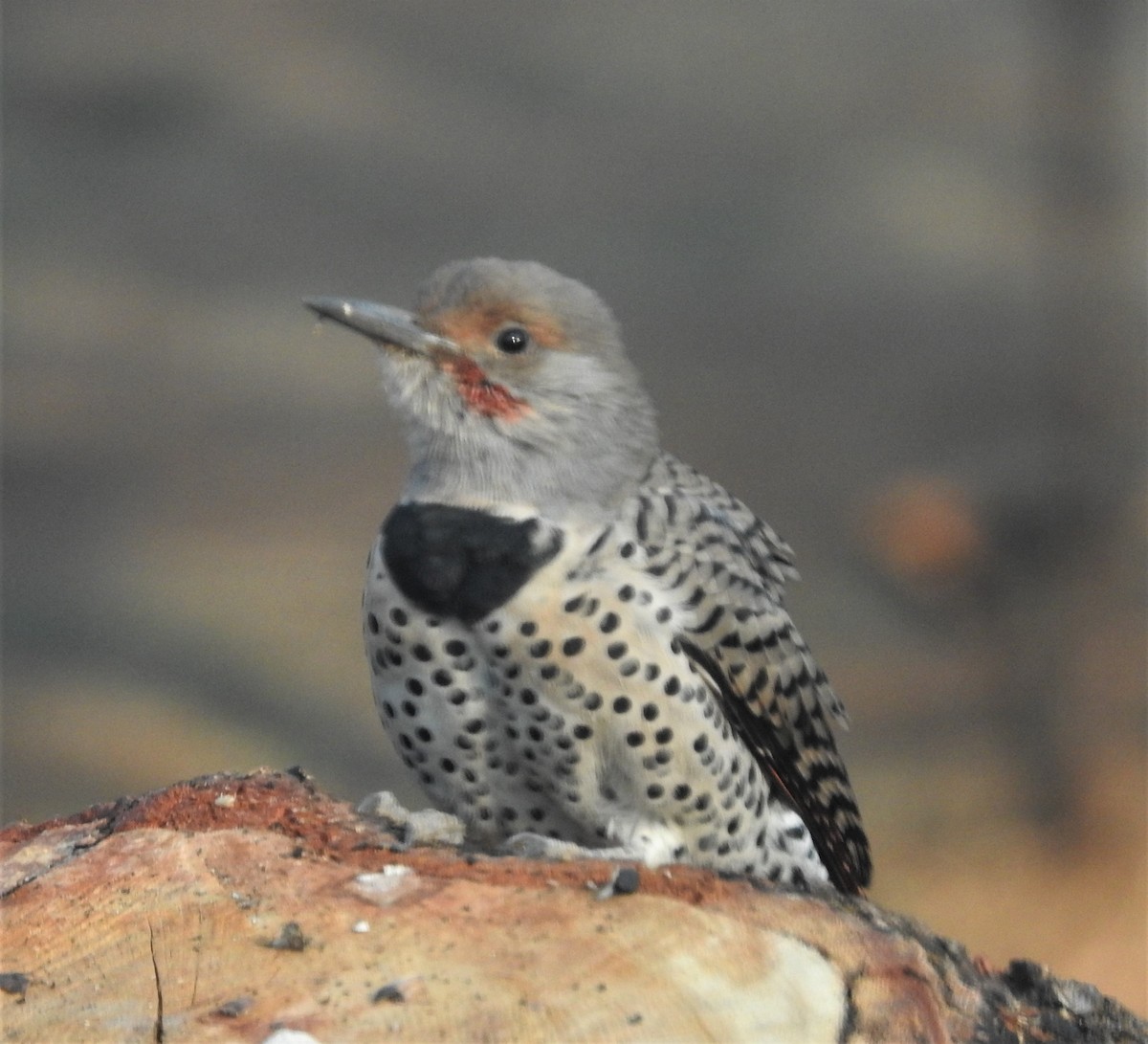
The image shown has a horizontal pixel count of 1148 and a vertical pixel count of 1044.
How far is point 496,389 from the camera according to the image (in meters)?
2.15

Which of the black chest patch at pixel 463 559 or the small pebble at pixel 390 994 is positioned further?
the black chest patch at pixel 463 559

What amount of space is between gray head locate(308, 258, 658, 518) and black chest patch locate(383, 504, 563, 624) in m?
0.05

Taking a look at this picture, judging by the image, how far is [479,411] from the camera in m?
2.14

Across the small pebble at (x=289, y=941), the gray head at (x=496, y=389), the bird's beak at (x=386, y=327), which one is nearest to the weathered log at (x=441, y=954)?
the small pebble at (x=289, y=941)

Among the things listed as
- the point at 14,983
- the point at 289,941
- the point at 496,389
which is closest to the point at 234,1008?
the point at 289,941

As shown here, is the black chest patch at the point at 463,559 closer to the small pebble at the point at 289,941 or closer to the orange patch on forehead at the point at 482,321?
the orange patch on forehead at the point at 482,321

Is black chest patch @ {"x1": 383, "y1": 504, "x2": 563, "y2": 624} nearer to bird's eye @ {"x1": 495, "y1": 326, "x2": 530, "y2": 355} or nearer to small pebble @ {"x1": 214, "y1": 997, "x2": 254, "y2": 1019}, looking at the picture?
bird's eye @ {"x1": 495, "y1": 326, "x2": 530, "y2": 355}

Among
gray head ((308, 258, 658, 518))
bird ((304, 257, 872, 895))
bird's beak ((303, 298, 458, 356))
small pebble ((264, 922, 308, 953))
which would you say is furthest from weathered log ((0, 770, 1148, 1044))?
bird's beak ((303, 298, 458, 356))

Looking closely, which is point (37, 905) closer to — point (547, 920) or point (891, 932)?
point (547, 920)

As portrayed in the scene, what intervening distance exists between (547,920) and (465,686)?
0.47 meters

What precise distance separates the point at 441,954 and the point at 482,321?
89 centimetres

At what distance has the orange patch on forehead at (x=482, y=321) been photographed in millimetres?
2139

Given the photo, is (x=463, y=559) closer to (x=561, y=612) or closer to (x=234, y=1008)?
(x=561, y=612)

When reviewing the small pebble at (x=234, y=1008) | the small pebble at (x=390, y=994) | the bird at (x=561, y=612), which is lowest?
the small pebble at (x=234, y=1008)
